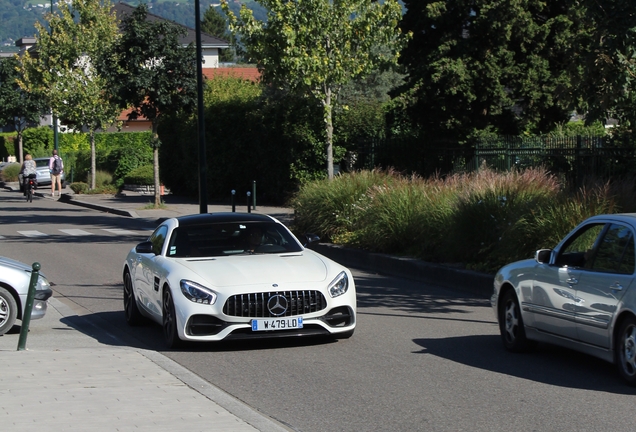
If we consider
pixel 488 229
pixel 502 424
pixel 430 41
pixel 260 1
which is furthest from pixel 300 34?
pixel 502 424

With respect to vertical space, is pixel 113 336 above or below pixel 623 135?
below

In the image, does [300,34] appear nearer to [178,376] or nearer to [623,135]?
[623,135]

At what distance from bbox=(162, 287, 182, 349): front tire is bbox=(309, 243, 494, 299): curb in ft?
18.0

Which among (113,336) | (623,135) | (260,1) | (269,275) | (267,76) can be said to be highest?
(260,1)

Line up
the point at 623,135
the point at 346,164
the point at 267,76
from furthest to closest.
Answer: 1. the point at 346,164
2. the point at 267,76
3. the point at 623,135

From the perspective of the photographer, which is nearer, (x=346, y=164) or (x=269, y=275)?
(x=269, y=275)

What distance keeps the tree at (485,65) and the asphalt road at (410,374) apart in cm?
→ 1460

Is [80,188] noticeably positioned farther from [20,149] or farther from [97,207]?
[20,149]

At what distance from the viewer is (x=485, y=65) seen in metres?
27.5

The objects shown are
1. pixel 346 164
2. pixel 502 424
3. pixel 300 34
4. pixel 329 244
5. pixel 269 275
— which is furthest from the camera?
pixel 346 164

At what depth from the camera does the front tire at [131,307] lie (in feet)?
37.2

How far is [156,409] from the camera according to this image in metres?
6.82

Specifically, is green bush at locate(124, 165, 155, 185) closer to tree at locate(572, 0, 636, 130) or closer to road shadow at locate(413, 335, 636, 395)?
tree at locate(572, 0, 636, 130)

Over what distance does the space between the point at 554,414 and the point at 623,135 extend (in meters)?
15.0
